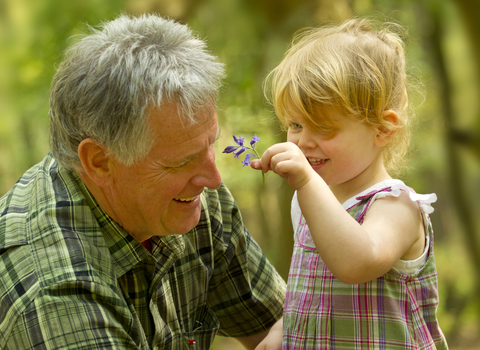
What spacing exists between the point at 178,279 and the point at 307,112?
0.78 m

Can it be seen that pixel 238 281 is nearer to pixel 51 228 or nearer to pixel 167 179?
pixel 167 179

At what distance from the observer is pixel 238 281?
204cm

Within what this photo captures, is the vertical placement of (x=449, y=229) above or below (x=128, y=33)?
below

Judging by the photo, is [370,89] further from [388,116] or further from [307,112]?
[307,112]

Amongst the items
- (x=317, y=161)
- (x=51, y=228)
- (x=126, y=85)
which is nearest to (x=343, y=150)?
(x=317, y=161)

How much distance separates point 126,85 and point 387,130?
91cm

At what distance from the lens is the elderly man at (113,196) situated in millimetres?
1322

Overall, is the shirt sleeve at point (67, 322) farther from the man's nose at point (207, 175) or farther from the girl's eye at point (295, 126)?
the girl's eye at point (295, 126)

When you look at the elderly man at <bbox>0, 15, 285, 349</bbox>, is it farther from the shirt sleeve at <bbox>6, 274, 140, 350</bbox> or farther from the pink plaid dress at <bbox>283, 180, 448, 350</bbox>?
the pink plaid dress at <bbox>283, 180, 448, 350</bbox>

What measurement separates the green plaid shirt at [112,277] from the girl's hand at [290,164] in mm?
507

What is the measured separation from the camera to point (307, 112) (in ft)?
5.42

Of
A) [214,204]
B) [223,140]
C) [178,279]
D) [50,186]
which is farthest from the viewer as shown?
[223,140]

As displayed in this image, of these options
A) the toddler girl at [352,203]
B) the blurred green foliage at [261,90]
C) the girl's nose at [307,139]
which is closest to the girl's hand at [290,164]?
the toddler girl at [352,203]

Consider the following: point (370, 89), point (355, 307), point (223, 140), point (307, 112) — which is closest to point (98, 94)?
point (307, 112)
